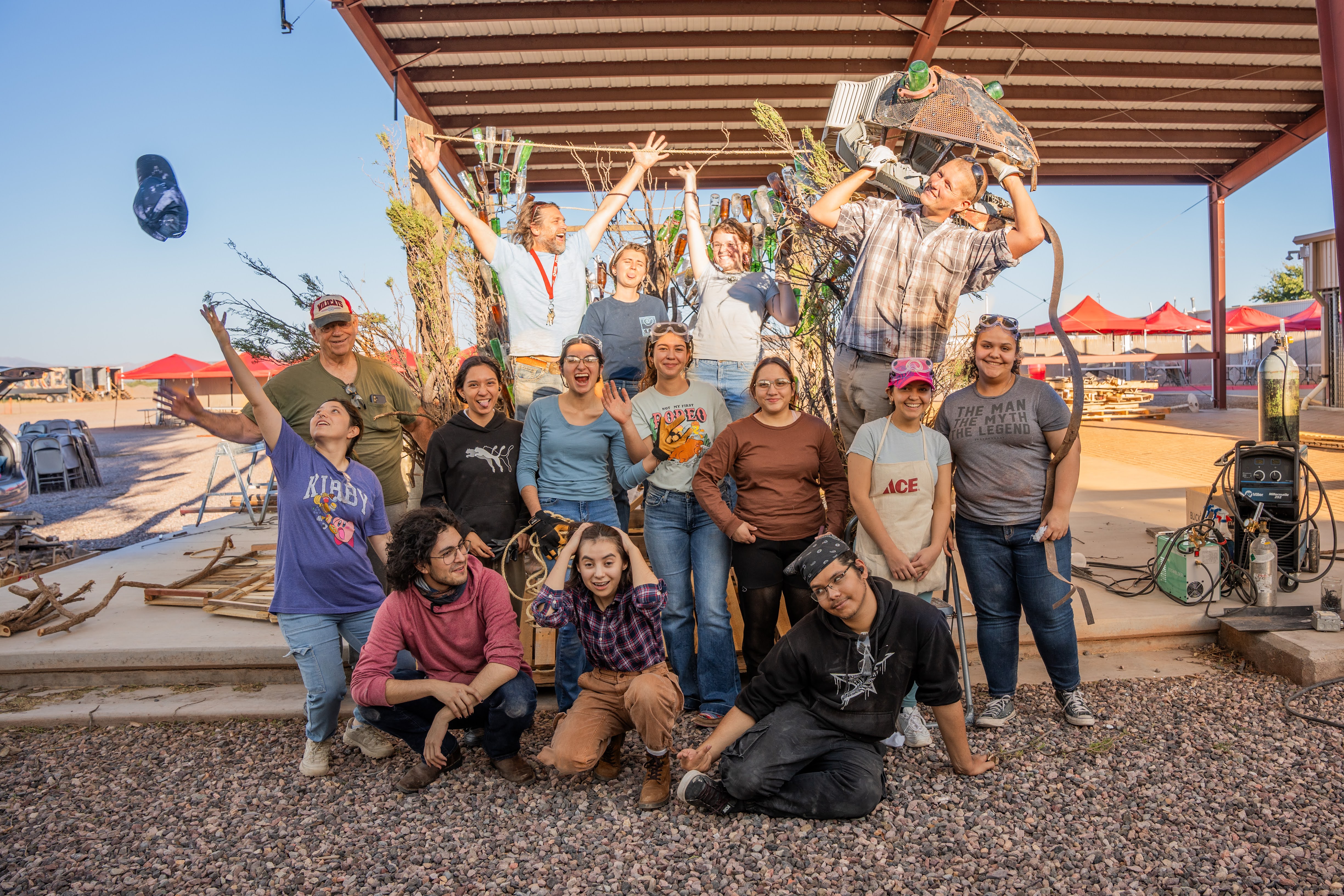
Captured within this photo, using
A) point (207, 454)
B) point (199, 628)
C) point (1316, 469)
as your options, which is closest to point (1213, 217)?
point (1316, 469)

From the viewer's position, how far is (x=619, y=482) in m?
3.55

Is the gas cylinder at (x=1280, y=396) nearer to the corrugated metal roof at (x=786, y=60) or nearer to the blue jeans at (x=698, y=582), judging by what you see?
the blue jeans at (x=698, y=582)

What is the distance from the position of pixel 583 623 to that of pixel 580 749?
0.45 m

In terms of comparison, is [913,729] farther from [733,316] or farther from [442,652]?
[733,316]

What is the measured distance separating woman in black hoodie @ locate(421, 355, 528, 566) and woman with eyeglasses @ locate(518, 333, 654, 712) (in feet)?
0.31

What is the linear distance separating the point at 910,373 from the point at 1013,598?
3.42 feet

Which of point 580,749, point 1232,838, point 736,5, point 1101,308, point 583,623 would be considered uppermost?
point 736,5

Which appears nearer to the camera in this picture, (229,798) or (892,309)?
(229,798)

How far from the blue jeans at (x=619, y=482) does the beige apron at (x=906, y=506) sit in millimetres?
1135

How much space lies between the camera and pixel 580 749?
9.21 feet

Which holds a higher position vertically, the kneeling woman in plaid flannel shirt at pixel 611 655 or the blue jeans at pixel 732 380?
the blue jeans at pixel 732 380

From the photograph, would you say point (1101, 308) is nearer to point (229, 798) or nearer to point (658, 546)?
point (658, 546)

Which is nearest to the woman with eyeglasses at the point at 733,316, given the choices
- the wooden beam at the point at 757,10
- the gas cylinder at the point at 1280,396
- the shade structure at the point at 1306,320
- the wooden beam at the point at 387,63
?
the gas cylinder at the point at 1280,396

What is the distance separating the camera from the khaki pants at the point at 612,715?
2.78 meters
